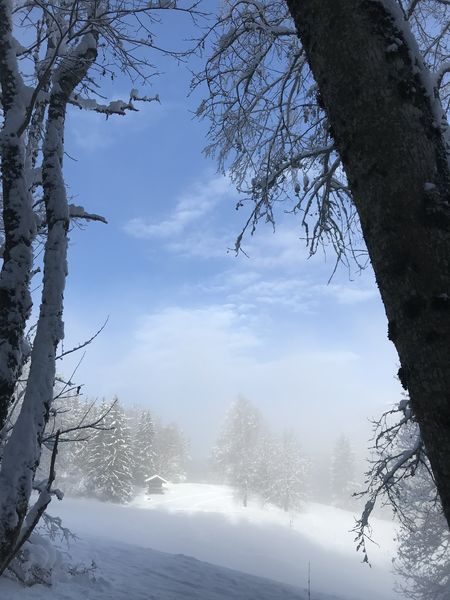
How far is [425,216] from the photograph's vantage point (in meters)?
0.90

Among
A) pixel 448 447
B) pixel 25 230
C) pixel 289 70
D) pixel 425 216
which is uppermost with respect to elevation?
pixel 289 70

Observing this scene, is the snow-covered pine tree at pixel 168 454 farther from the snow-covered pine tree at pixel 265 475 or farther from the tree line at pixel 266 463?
the snow-covered pine tree at pixel 265 475

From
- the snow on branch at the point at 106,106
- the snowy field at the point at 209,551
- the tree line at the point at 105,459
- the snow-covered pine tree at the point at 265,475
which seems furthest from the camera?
the snow-covered pine tree at the point at 265,475

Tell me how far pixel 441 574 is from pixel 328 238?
1768 centimetres

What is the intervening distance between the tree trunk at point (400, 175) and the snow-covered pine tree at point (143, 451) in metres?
50.4

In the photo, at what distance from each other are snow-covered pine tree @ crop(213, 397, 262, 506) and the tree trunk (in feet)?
184

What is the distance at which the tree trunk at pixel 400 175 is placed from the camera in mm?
872

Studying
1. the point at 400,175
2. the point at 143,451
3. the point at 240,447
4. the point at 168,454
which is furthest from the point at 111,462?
the point at 400,175

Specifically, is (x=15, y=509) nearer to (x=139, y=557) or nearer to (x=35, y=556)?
(x=35, y=556)

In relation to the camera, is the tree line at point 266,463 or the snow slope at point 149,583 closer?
the snow slope at point 149,583

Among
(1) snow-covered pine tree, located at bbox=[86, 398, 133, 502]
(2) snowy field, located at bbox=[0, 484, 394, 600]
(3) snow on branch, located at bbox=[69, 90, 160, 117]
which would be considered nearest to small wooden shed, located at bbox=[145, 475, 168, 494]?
(2) snowy field, located at bbox=[0, 484, 394, 600]

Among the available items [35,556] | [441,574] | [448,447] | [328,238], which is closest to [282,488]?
[441,574]

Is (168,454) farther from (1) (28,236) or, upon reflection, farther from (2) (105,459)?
(1) (28,236)

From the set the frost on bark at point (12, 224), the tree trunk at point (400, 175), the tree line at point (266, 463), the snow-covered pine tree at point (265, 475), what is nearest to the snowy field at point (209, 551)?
the snow-covered pine tree at point (265, 475)
